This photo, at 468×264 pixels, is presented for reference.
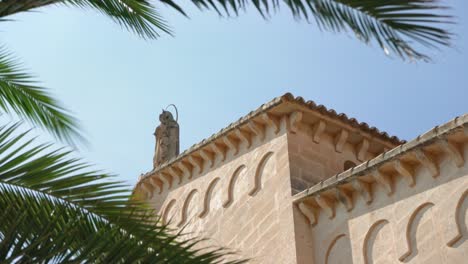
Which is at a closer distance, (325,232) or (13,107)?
(13,107)

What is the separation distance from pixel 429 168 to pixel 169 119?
7.23 meters

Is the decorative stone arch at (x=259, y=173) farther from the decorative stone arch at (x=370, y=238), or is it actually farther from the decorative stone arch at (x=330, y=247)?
the decorative stone arch at (x=370, y=238)

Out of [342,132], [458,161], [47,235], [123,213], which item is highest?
[342,132]

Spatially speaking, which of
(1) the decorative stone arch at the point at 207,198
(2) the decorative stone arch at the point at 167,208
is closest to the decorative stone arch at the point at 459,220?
(1) the decorative stone arch at the point at 207,198

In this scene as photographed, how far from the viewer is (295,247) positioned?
39.7 feet

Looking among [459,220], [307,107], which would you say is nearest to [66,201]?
[459,220]

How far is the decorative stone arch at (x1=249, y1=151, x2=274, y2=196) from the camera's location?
13.5 m

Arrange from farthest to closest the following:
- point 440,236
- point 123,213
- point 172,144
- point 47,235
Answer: point 172,144
point 440,236
point 123,213
point 47,235

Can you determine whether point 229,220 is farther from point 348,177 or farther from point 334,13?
point 334,13

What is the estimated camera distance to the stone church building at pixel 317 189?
1069cm

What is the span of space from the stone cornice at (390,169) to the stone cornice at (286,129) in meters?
1.47

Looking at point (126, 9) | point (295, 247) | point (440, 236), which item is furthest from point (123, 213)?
point (295, 247)

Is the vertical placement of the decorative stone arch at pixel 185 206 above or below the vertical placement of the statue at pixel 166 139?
below

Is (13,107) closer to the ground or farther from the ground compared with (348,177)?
closer to the ground
